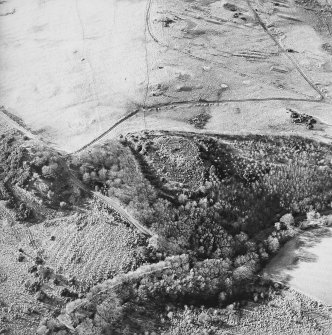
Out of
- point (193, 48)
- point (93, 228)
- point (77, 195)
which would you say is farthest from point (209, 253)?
point (193, 48)

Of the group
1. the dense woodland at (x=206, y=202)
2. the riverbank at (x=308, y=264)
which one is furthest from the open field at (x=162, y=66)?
the riverbank at (x=308, y=264)

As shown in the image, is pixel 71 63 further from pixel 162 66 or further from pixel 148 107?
pixel 148 107

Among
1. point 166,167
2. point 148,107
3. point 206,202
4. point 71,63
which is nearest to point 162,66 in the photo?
point 148,107

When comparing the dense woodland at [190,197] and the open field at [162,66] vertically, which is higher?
the open field at [162,66]

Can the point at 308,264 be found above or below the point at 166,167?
below

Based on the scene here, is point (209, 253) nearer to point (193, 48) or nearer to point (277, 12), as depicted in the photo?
point (193, 48)

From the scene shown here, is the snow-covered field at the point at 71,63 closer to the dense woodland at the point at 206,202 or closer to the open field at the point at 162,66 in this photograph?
the open field at the point at 162,66

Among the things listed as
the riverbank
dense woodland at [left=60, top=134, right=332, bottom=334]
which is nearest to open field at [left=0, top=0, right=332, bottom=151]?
dense woodland at [left=60, top=134, right=332, bottom=334]

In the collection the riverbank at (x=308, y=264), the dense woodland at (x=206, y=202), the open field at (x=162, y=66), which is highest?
the open field at (x=162, y=66)

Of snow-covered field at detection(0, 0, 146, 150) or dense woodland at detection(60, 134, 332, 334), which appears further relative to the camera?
snow-covered field at detection(0, 0, 146, 150)

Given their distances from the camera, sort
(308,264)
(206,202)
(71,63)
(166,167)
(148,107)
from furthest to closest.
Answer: (71,63)
(148,107)
(166,167)
(308,264)
(206,202)

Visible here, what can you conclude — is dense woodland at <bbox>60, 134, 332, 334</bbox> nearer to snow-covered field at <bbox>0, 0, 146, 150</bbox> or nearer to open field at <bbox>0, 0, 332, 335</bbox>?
open field at <bbox>0, 0, 332, 335</bbox>
